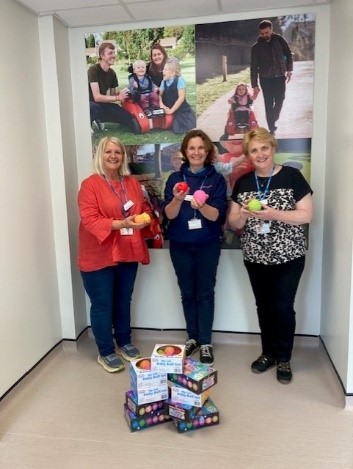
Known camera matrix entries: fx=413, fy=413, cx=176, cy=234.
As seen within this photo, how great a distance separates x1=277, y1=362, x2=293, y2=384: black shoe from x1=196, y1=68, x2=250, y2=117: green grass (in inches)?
74.0

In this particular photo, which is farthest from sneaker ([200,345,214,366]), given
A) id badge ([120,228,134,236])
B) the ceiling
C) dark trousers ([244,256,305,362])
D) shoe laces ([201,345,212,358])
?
the ceiling

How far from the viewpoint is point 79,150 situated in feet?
10.7

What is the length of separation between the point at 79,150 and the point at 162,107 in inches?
29.2

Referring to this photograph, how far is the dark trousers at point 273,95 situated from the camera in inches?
116

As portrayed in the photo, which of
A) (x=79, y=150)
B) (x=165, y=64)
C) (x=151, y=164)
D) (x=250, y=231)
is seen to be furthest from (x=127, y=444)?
(x=165, y=64)

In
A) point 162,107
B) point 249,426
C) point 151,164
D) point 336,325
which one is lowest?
point 249,426

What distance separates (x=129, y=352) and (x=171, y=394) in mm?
875

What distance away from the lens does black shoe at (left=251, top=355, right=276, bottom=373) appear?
2863 mm

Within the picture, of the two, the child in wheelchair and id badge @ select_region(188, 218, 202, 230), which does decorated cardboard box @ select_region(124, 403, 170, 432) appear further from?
the child in wheelchair

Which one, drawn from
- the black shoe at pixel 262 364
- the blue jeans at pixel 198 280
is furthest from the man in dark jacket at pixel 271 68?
the black shoe at pixel 262 364

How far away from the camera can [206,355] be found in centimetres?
301

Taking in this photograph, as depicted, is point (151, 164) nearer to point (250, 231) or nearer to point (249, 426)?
point (250, 231)

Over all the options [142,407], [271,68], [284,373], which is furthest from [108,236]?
[271,68]

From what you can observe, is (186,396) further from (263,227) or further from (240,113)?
(240,113)
